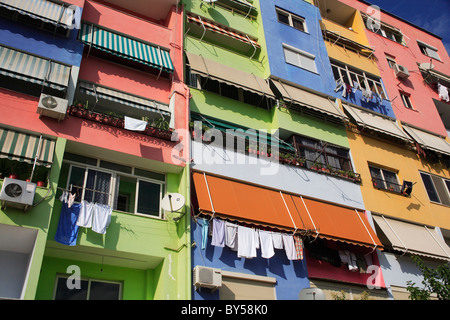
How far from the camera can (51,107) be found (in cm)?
1147

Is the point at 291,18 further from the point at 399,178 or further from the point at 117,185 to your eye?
the point at 117,185

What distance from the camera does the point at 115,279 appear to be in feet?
38.1

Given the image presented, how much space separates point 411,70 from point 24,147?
21.9 metres

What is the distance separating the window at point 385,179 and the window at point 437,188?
6.45 ft

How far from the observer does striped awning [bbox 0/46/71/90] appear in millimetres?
11977

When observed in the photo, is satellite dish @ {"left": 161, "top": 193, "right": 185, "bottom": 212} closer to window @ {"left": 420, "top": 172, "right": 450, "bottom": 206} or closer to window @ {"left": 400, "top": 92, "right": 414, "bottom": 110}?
window @ {"left": 420, "top": 172, "right": 450, "bottom": 206}

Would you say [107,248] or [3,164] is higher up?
[3,164]

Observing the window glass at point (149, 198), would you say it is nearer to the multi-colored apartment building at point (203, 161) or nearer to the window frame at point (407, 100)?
the multi-colored apartment building at point (203, 161)

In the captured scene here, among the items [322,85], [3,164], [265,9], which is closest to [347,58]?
[322,85]

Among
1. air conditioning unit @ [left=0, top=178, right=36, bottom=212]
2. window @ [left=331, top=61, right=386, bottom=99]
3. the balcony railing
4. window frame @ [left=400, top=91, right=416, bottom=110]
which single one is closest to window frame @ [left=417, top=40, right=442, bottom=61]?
window frame @ [left=400, top=91, right=416, bottom=110]


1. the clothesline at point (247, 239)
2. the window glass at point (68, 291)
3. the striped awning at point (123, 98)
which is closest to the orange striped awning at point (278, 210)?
the clothesline at point (247, 239)

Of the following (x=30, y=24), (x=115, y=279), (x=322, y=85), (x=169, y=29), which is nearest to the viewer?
(x=115, y=279)

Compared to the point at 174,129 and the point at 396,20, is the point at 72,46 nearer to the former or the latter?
the point at 174,129

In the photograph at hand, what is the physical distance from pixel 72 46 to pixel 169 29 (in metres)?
4.42
